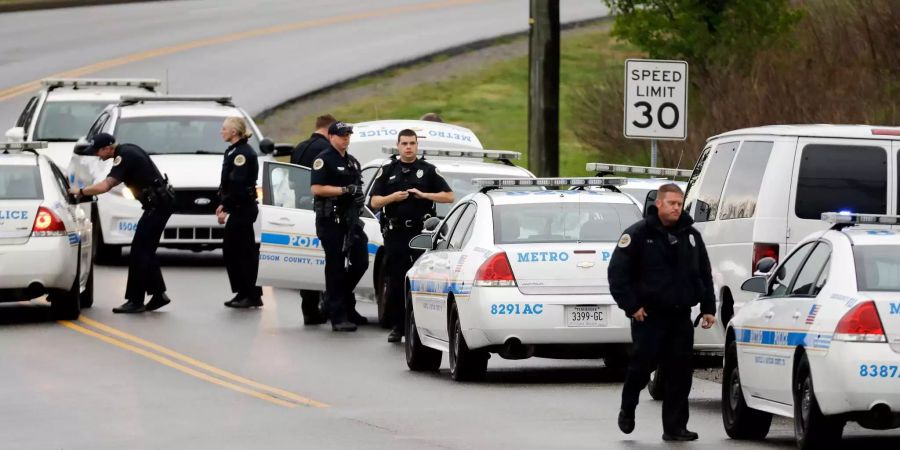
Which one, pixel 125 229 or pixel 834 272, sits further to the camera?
pixel 125 229

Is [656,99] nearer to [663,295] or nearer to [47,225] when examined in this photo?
[47,225]

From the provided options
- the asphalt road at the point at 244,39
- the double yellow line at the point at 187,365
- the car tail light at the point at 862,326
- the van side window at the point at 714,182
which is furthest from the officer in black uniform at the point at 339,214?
the asphalt road at the point at 244,39

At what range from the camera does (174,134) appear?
90.3ft

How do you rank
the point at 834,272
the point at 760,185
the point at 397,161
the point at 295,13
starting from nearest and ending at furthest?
the point at 834,272 < the point at 760,185 < the point at 397,161 < the point at 295,13

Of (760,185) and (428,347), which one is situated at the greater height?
(760,185)

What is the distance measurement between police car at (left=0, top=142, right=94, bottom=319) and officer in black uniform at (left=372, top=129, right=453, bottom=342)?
3.07 metres

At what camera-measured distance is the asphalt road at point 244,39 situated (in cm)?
4641

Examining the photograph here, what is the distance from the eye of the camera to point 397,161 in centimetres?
1928

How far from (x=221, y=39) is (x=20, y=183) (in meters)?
32.3

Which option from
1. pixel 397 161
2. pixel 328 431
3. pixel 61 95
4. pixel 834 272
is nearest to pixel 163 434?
pixel 328 431

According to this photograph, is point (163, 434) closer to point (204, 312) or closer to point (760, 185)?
point (760, 185)

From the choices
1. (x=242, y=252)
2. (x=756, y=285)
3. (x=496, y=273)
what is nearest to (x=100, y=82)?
(x=242, y=252)

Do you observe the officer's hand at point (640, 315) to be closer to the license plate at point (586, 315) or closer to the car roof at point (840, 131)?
the car roof at point (840, 131)

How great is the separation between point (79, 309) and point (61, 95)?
A: 11346mm
